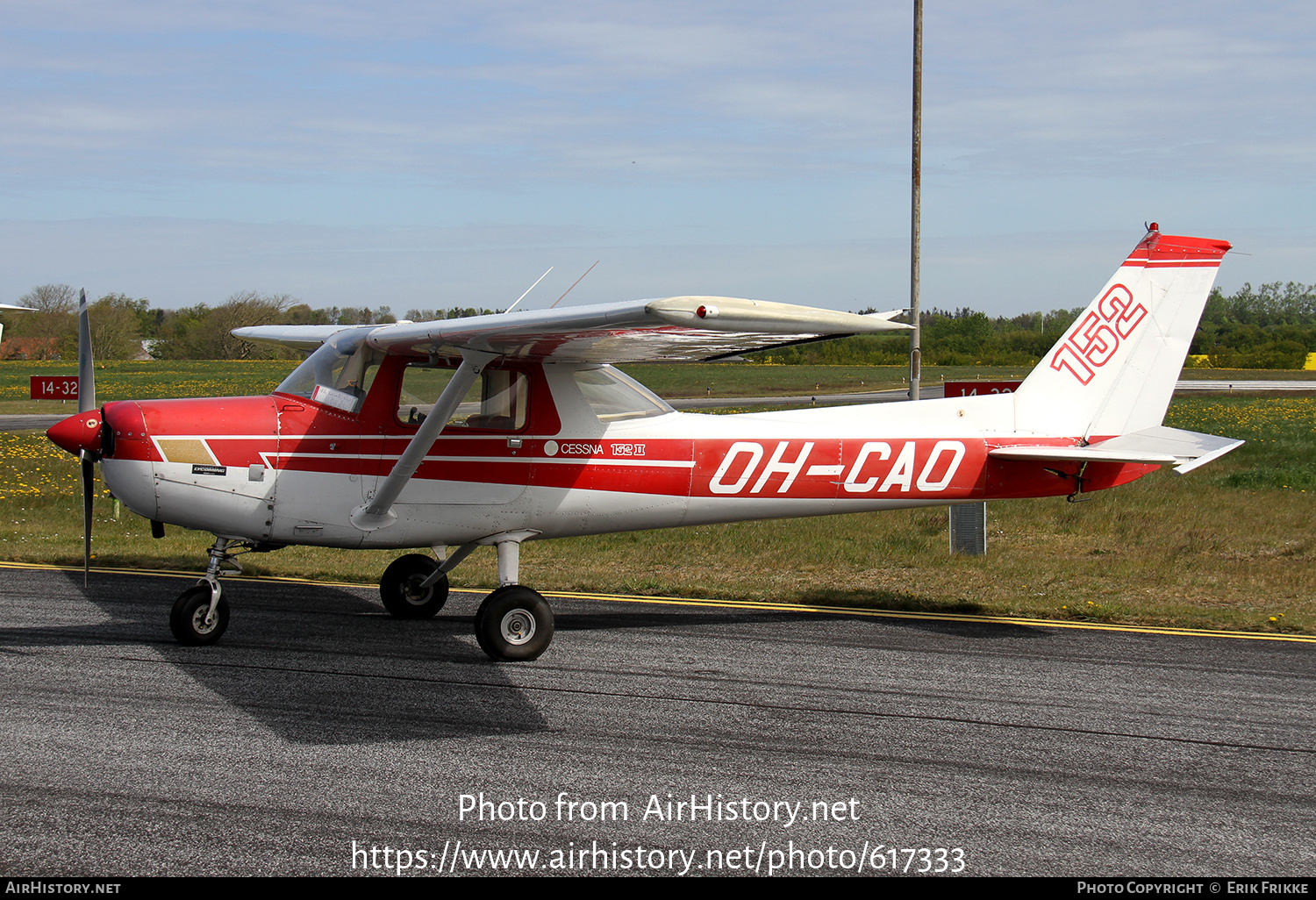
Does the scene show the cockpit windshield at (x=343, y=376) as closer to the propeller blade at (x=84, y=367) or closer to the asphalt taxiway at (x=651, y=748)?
the propeller blade at (x=84, y=367)

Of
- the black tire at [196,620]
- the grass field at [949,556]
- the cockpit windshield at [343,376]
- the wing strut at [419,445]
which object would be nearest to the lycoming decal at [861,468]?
the grass field at [949,556]

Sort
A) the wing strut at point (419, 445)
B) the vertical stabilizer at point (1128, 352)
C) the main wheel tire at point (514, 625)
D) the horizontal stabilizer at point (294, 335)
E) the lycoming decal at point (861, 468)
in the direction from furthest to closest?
the horizontal stabilizer at point (294, 335)
the vertical stabilizer at point (1128, 352)
the lycoming decal at point (861, 468)
the main wheel tire at point (514, 625)
the wing strut at point (419, 445)

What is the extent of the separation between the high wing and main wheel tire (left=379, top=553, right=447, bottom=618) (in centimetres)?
250

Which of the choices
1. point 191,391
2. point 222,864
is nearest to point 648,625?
point 222,864

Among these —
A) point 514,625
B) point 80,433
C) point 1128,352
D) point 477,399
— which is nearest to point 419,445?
point 477,399

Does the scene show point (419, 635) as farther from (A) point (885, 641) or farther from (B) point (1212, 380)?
(B) point (1212, 380)

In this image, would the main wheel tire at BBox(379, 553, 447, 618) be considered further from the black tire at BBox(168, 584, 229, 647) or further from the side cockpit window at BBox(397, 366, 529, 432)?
the side cockpit window at BBox(397, 366, 529, 432)

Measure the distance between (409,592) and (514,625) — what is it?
6.59ft

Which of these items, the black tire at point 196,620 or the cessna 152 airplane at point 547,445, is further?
the black tire at point 196,620

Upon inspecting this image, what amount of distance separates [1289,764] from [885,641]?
355 centimetres

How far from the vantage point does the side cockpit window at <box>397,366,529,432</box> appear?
870cm

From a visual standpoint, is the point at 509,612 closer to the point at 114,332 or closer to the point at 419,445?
the point at 419,445

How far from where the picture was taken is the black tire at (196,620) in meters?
8.59

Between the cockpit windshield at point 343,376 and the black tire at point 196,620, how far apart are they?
1.82 m
